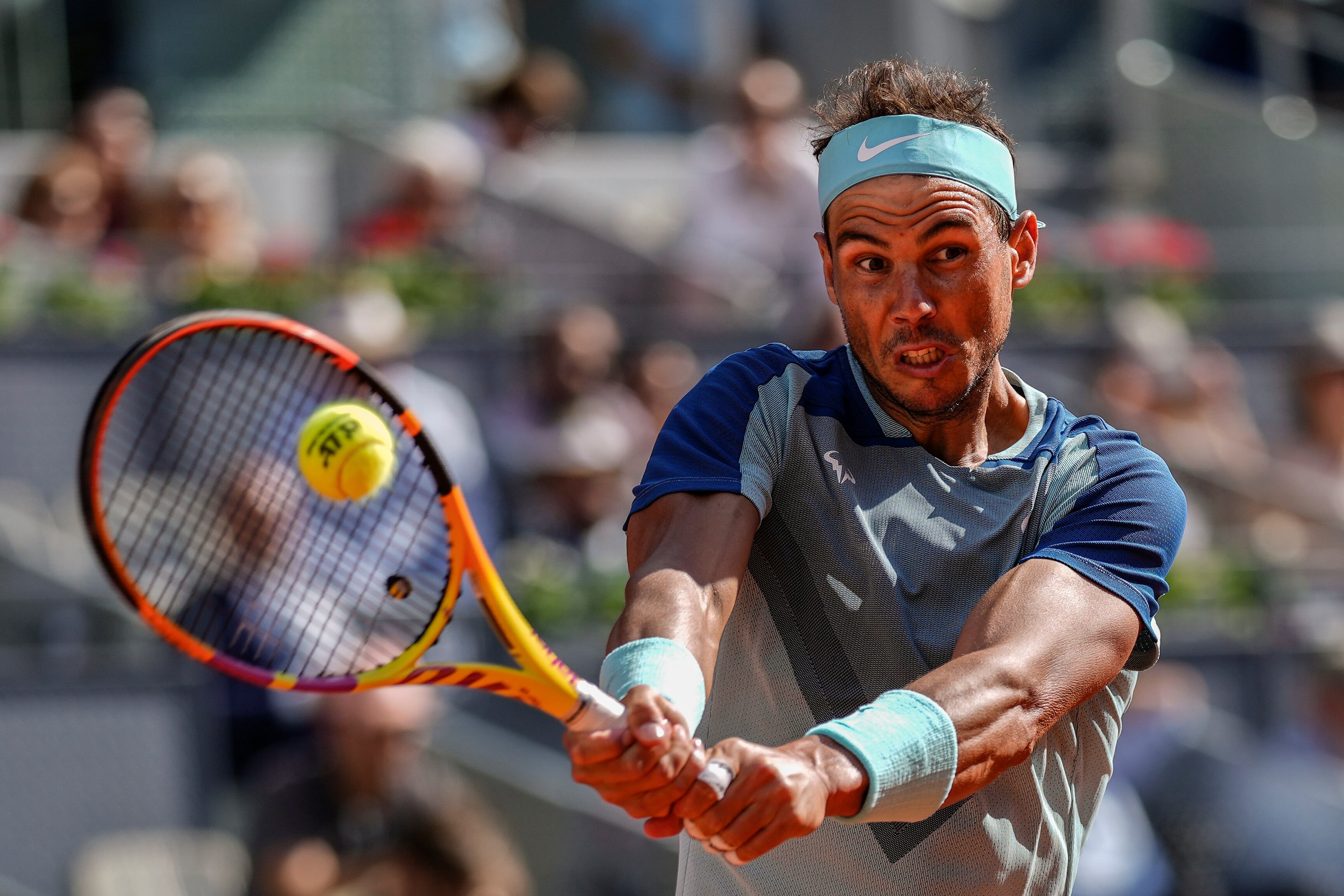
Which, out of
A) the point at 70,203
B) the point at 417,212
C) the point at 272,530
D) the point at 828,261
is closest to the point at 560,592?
the point at 272,530

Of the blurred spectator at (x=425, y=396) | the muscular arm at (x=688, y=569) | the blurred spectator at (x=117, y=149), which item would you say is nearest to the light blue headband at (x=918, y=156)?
the muscular arm at (x=688, y=569)

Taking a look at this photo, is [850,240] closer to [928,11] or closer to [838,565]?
[838,565]

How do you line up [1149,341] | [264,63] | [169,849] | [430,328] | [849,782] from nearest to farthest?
[849,782] → [169,849] → [430,328] → [1149,341] → [264,63]

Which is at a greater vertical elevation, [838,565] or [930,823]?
[838,565]

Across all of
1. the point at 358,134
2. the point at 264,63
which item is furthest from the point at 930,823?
the point at 264,63

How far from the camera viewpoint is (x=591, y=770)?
2.35 meters

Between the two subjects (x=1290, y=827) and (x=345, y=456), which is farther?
(x=1290, y=827)

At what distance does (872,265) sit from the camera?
2.63 m

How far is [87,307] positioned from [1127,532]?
5.95 m

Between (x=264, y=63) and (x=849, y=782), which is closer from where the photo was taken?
(x=849, y=782)

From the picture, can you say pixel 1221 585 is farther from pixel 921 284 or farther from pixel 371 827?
pixel 921 284

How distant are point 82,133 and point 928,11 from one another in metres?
6.65

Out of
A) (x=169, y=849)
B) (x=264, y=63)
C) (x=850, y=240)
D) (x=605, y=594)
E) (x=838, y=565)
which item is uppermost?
(x=264, y=63)

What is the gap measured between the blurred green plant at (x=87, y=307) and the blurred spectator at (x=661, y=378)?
7.13ft
